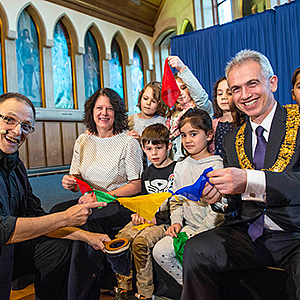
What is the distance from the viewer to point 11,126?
188cm

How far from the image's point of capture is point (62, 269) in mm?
1948

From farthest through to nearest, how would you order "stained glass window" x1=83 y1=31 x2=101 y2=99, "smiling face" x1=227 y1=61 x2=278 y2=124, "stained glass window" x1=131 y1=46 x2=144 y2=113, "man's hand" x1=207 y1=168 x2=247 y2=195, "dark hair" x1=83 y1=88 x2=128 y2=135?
"stained glass window" x1=131 y1=46 x2=144 y2=113
"stained glass window" x1=83 y1=31 x2=101 y2=99
"dark hair" x1=83 y1=88 x2=128 y2=135
"smiling face" x1=227 y1=61 x2=278 y2=124
"man's hand" x1=207 y1=168 x2=247 y2=195

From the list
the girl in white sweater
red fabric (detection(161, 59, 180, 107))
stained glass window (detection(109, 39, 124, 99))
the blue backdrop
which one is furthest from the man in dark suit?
stained glass window (detection(109, 39, 124, 99))

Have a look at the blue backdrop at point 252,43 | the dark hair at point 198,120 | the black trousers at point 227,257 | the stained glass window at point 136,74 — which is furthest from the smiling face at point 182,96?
the stained glass window at point 136,74

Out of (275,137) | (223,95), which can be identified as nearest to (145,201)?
(275,137)

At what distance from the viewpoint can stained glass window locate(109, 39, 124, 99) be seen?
1212 cm

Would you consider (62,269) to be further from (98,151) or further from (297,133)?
(297,133)

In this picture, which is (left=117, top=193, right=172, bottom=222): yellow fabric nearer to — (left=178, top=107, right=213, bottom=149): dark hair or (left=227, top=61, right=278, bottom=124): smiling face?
(left=178, top=107, right=213, bottom=149): dark hair

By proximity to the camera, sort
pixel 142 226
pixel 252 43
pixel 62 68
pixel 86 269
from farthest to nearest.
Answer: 1. pixel 62 68
2. pixel 252 43
3. pixel 142 226
4. pixel 86 269

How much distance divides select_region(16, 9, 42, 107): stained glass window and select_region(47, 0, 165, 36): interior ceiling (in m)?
1.36

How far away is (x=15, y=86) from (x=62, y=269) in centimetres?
862

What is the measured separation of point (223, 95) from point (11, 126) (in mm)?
2042

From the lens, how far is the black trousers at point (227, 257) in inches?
60.2

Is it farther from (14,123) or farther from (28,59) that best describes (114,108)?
(28,59)
